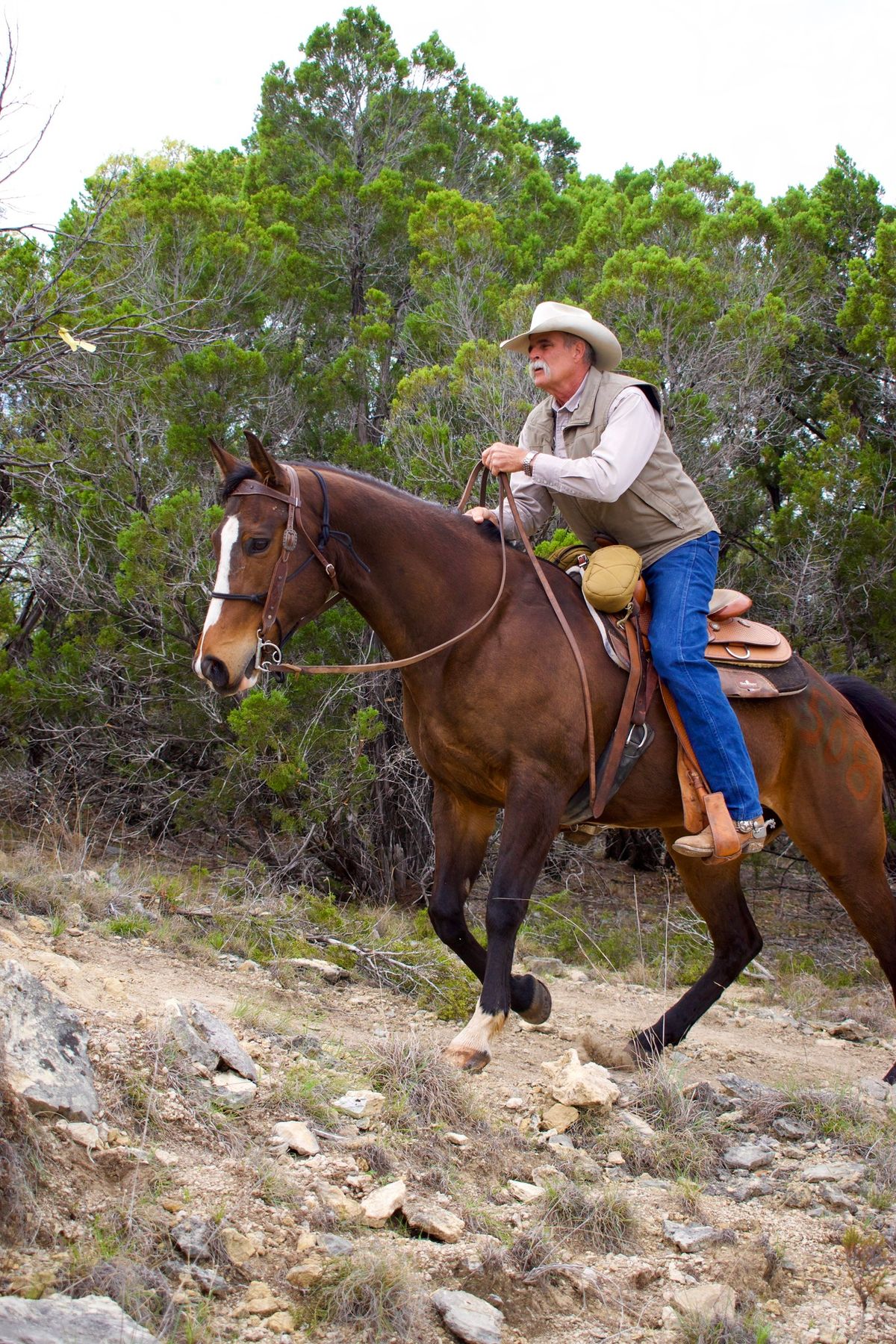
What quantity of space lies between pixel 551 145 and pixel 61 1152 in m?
16.7

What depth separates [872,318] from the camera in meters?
10.6

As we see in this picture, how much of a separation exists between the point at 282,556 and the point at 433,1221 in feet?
7.88

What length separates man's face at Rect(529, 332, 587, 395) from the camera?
4832mm

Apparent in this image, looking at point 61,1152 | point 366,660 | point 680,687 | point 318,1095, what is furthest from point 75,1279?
point 366,660

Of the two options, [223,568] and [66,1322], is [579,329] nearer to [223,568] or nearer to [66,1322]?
[223,568]

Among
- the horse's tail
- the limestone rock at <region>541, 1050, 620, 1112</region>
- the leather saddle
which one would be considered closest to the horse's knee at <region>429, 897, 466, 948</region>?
the limestone rock at <region>541, 1050, 620, 1112</region>

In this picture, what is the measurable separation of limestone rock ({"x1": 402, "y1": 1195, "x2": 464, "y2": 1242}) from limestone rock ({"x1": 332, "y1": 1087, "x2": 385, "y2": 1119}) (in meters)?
0.57

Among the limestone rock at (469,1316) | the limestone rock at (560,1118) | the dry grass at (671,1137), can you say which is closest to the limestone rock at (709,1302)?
the limestone rock at (469,1316)

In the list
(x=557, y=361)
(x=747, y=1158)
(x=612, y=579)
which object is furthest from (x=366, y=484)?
(x=747, y=1158)

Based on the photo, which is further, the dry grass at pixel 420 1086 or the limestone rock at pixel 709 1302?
the dry grass at pixel 420 1086

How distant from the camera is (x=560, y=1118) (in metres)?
4.00

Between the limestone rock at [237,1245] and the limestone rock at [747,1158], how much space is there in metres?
2.03

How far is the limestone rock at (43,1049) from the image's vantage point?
116 inches

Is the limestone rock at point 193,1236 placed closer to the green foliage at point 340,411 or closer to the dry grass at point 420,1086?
the dry grass at point 420,1086
